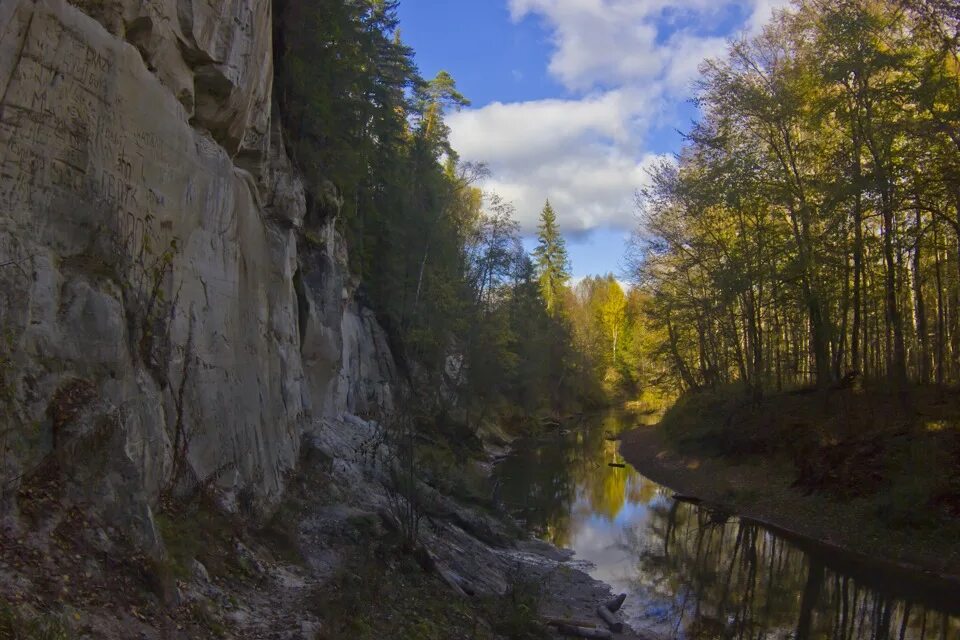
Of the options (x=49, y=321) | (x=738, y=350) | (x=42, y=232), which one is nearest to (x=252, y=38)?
(x=42, y=232)

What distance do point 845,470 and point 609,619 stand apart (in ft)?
34.2

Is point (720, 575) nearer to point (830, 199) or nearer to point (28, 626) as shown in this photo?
point (830, 199)

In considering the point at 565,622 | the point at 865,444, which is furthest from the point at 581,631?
the point at 865,444

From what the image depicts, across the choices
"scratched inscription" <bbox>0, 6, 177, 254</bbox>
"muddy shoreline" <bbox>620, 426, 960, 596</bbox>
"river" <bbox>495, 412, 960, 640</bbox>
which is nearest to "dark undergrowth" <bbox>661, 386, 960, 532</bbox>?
"muddy shoreline" <bbox>620, 426, 960, 596</bbox>

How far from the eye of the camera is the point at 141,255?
844cm

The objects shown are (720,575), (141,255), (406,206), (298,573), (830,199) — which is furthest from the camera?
(406,206)

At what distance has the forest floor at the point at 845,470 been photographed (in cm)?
1536

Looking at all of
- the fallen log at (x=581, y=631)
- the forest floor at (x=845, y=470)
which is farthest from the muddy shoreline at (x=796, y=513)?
the fallen log at (x=581, y=631)

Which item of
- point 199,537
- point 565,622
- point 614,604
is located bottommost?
point 614,604

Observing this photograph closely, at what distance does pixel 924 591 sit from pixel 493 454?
22.9m

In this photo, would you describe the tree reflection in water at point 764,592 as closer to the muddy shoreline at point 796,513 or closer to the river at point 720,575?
the river at point 720,575

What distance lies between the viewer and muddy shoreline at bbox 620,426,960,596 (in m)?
14.4

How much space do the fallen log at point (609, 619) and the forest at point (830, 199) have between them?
39.4 ft

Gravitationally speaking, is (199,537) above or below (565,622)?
above
